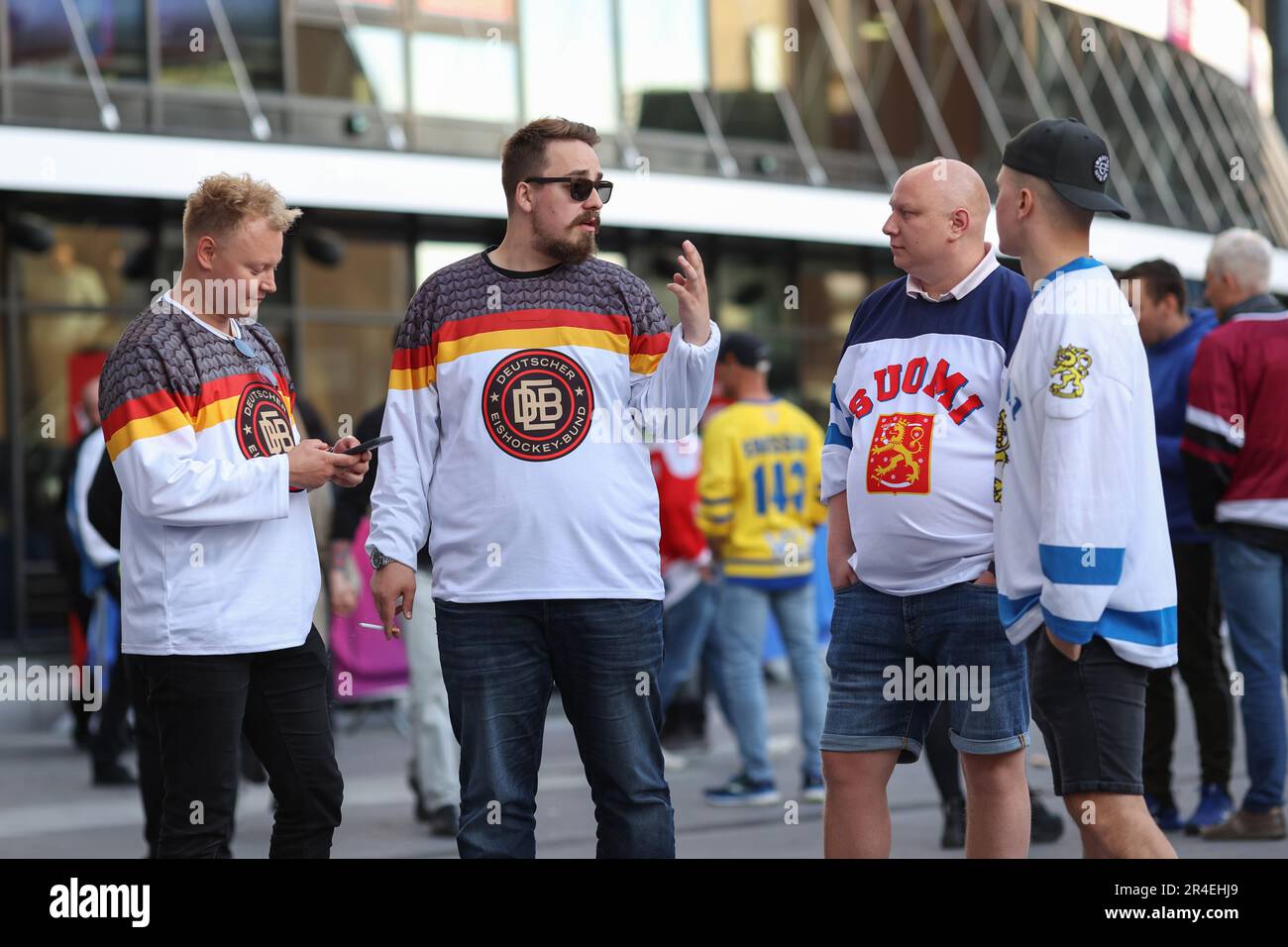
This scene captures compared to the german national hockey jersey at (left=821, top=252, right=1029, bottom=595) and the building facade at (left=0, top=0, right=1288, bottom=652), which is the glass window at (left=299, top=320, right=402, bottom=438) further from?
the german national hockey jersey at (left=821, top=252, right=1029, bottom=595)

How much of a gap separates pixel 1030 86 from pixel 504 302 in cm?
1948

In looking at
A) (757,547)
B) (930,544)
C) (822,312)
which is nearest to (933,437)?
(930,544)

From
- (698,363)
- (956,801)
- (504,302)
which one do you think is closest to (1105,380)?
(698,363)

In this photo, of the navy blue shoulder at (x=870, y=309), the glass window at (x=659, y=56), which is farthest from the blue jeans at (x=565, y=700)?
the glass window at (x=659, y=56)

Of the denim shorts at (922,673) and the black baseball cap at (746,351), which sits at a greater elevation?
the black baseball cap at (746,351)

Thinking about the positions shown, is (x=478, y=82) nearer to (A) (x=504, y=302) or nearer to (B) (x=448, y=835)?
(B) (x=448, y=835)

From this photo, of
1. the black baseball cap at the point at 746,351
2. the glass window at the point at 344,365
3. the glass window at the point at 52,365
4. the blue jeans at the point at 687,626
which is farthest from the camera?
the glass window at the point at 344,365

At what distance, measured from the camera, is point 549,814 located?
25.9 ft

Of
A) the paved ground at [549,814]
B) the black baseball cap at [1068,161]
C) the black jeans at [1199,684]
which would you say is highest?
the black baseball cap at [1068,161]

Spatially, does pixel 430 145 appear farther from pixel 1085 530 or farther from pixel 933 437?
pixel 1085 530

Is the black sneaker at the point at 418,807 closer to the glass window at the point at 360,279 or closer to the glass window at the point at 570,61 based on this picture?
the glass window at the point at 360,279

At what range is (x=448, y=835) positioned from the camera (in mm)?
7461

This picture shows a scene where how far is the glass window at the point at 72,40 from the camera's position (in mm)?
13766

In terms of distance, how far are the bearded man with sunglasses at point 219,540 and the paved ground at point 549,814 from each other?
2.43 meters
